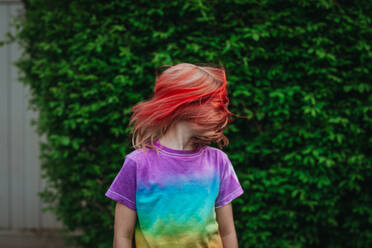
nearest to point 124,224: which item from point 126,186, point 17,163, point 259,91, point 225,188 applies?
point 126,186

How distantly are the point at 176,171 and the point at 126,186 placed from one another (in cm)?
22

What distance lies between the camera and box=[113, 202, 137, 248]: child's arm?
1.46 meters

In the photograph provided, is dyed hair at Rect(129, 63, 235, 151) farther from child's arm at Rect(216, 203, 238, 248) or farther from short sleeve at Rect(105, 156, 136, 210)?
child's arm at Rect(216, 203, 238, 248)

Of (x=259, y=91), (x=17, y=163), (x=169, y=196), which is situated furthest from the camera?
(x=17, y=163)

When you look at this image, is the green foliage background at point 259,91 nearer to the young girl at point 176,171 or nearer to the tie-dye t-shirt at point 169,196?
the young girl at point 176,171

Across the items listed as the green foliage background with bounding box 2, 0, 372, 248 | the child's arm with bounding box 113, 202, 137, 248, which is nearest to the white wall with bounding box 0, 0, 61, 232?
the green foliage background with bounding box 2, 0, 372, 248

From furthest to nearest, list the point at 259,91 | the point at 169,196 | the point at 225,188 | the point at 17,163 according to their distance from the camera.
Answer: the point at 17,163 < the point at 259,91 < the point at 225,188 < the point at 169,196

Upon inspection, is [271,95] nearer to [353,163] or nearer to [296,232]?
[353,163]

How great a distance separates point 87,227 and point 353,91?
2.66m

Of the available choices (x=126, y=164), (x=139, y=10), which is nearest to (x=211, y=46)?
(x=139, y=10)

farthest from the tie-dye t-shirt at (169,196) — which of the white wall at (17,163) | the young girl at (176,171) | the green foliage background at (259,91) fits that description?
the white wall at (17,163)

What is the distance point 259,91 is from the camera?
2.85m

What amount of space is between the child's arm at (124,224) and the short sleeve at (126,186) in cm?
3

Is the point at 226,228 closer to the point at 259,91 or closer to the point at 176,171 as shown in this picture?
the point at 176,171
